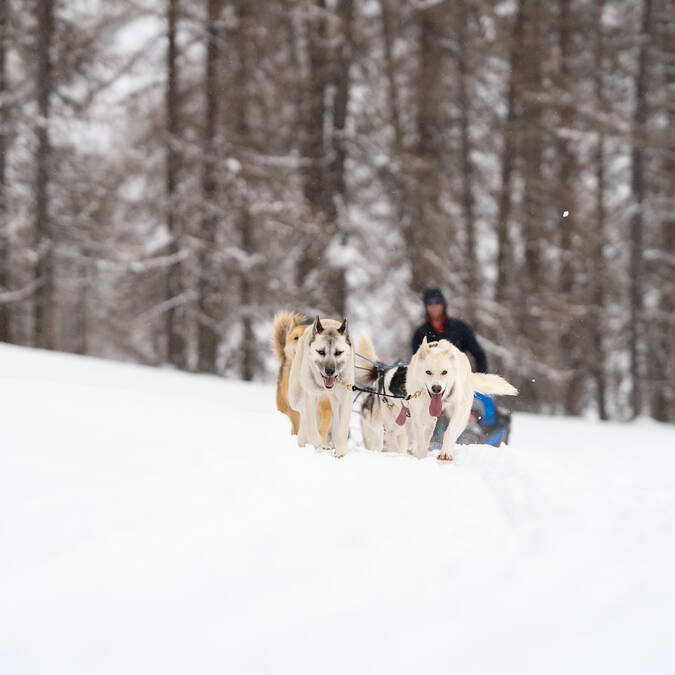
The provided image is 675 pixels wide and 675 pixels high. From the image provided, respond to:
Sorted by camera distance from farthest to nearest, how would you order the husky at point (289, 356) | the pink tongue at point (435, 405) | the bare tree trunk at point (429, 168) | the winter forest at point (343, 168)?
1. the bare tree trunk at point (429, 168)
2. the winter forest at point (343, 168)
3. the husky at point (289, 356)
4. the pink tongue at point (435, 405)

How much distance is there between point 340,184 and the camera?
1246 cm

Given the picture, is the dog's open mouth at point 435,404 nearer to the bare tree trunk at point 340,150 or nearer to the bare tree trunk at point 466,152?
the bare tree trunk at point 340,150

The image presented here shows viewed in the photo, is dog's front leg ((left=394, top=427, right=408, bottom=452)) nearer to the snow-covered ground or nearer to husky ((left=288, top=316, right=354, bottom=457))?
the snow-covered ground

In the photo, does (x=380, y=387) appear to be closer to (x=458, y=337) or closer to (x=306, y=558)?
(x=458, y=337)

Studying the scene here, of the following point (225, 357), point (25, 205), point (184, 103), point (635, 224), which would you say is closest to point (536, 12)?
point (635, 224)

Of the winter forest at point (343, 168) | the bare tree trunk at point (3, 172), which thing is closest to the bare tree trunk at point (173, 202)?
the winter forest at point (343, 168)

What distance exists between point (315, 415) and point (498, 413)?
6.06 ft

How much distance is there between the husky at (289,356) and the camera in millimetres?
4488

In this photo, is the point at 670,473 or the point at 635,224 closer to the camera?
the point at 670,473

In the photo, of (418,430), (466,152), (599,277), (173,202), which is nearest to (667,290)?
(599,277)

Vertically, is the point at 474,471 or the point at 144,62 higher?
the point at 144,62

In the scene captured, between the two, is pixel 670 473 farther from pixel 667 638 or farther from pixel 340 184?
pixel 340 184

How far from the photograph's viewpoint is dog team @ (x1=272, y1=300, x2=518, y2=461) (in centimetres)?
413

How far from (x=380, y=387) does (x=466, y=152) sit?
10715 mm
